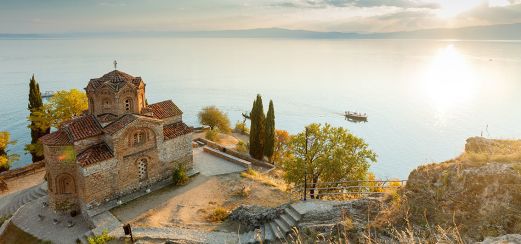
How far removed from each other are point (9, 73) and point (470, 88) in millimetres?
195805

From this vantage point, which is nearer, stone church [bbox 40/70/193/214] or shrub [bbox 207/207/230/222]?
shrub [bbox 207/207/230/222]

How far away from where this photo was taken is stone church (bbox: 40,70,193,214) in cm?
2223

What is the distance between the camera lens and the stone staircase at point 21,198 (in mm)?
26797

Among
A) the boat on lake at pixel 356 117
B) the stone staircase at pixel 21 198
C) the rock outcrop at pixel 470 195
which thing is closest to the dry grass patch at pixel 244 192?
the rock outcrop at pixel 470 195

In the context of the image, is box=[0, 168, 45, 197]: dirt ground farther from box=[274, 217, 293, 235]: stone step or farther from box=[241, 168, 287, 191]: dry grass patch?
box=[274, 217, 293, 235]: stone step

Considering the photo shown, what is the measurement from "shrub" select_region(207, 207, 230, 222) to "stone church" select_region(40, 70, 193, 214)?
263 inches

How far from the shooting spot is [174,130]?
1064 inches

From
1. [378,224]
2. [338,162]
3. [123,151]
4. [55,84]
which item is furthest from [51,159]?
[55,84]

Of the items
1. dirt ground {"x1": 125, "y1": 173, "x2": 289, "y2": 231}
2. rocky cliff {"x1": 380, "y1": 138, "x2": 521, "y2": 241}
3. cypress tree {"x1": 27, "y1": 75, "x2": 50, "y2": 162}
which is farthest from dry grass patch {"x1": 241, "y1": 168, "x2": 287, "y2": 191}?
cypress tree {"x1": 27, "y1": 75, "x2": 50, "y2": 162}

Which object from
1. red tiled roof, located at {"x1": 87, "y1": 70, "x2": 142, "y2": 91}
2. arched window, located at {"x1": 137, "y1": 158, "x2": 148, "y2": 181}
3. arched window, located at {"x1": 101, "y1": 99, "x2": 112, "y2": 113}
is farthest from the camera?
arched window, located at {"x1": 137, "y1": 158, "x2": 148, "y2": 181}

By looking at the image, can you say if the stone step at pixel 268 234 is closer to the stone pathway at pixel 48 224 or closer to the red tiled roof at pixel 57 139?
the stone pathway at pixel 48 224

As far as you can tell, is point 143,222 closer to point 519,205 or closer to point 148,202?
point 148,202

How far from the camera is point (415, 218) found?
1200 cm

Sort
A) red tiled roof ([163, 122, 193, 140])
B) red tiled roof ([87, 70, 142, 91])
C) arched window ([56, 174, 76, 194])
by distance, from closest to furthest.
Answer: arched window ([56, 174, 76, 194]), red tiled roof ([87, 70, 142, 91]), red tiled roof ([163, 122, 193, 140])
